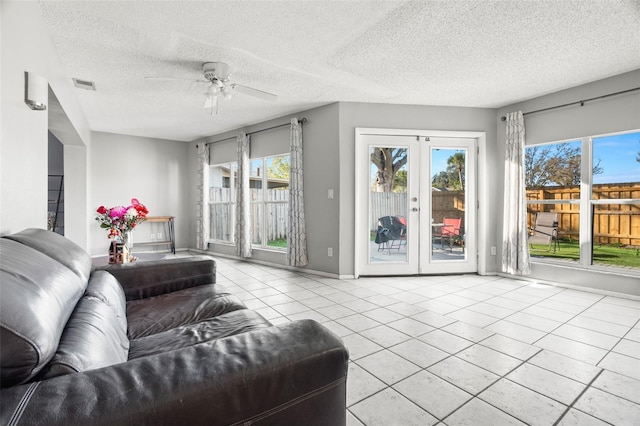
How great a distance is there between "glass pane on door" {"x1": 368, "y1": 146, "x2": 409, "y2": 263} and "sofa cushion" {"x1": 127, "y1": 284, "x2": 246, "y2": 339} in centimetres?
279

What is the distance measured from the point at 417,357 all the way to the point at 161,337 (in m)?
1.57

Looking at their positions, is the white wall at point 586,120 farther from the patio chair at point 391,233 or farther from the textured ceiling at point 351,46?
the patio chair at point 391,233

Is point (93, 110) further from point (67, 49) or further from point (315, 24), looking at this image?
point (315, 24)

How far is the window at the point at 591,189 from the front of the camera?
Result: 3.57 metres

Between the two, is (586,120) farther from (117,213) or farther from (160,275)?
(117,213)

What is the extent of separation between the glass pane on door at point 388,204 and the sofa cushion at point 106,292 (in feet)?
10.7


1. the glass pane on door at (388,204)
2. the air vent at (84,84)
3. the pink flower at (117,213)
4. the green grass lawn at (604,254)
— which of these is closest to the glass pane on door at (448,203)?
the glass pane on door at (388,204)

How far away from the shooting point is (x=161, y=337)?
142cm

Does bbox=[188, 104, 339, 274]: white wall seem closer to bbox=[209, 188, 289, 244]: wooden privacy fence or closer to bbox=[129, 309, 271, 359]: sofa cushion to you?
bbox=[209, 188, 289, 244]: wooden privacy fence

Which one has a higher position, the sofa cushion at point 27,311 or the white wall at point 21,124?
the white wall at point 21,124

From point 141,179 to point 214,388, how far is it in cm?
664

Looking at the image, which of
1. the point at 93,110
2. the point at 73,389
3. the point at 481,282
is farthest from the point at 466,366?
the point at 93,110

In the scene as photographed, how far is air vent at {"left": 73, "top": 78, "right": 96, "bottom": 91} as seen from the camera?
11.1ft

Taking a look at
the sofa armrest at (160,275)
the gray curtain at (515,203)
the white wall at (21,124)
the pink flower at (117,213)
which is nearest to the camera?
the white wall at (21,124)
